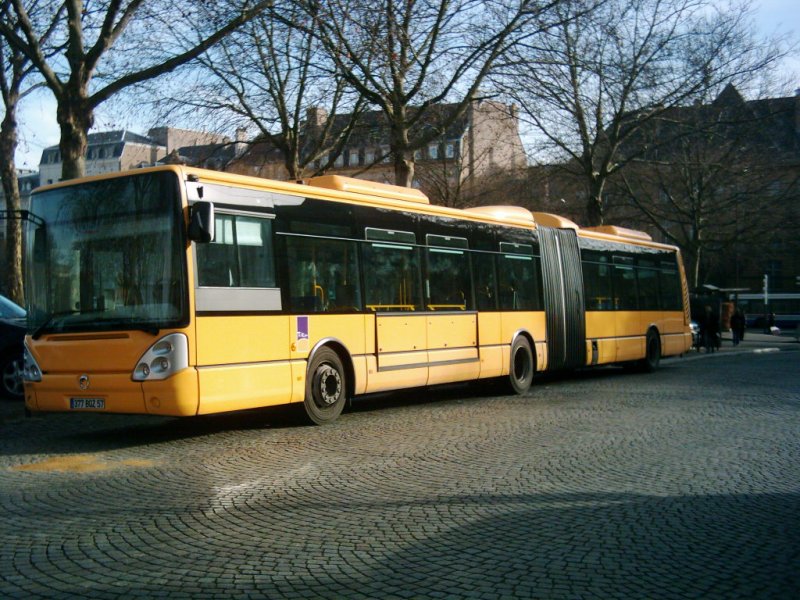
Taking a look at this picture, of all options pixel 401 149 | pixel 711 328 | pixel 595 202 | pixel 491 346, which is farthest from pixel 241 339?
pixel 711 328

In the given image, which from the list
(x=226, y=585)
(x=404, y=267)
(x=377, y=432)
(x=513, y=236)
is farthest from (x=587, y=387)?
(x=226, y=585)

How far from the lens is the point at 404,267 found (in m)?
14.9

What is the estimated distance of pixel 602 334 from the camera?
21.9 metres

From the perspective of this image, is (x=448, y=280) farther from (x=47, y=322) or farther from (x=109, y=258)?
(x=47, y=322)

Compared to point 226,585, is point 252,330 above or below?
above

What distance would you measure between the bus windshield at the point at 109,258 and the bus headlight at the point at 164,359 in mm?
176

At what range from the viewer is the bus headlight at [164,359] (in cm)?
1045

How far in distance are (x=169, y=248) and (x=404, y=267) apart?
486 centimetres

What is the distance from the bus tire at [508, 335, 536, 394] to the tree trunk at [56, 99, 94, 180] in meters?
8.00

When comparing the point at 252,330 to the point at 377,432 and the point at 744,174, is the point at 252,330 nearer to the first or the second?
the point at 377,432

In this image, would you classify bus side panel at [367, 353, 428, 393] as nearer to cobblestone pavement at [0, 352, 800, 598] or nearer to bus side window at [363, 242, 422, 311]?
cobblestone pavement at [0, 352, 800, 598]

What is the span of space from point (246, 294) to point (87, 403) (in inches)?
84.5

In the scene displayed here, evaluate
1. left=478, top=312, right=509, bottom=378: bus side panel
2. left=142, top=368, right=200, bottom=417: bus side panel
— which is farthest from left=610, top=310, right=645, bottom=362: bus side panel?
left=142, top=368, right=200, bottom=417: bus side panel

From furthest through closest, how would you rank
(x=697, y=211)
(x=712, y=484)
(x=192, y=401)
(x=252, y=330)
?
(x=697, y=211) → (x=252, y=330) → (x=192, y=401) → (x=712, y=484)
